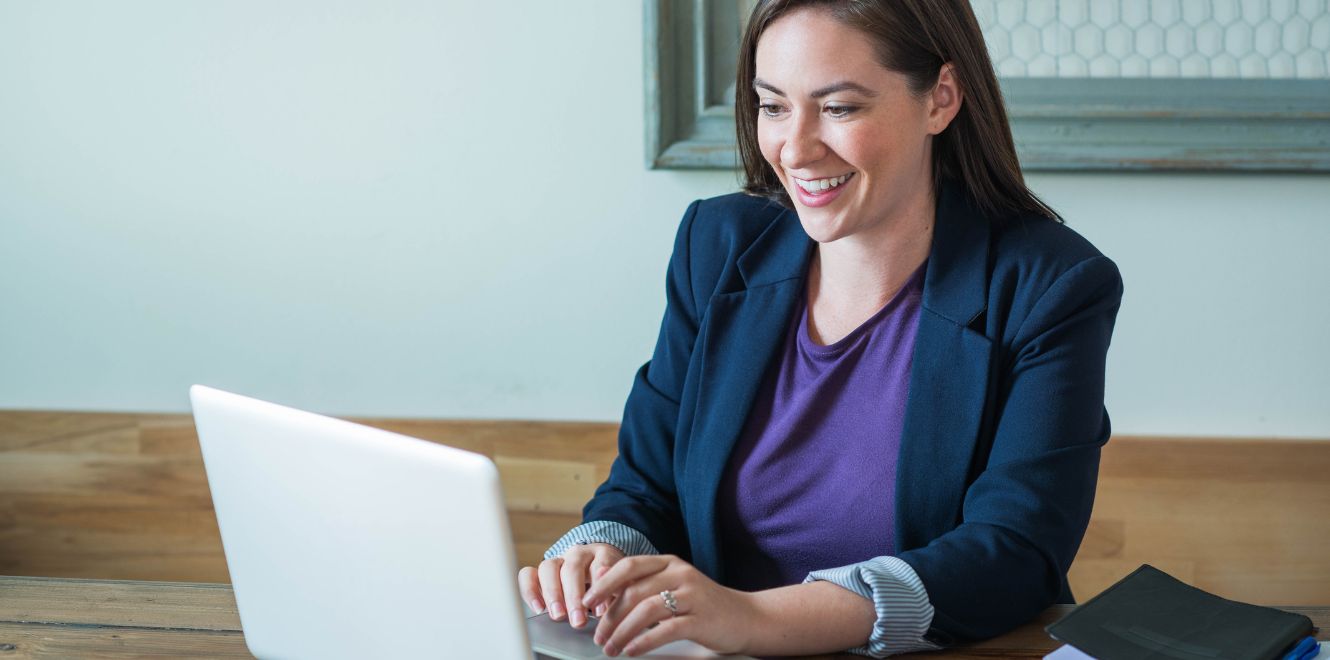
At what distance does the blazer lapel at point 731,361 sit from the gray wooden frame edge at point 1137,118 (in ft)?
1.82

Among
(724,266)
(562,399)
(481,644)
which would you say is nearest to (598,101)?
(562,399)

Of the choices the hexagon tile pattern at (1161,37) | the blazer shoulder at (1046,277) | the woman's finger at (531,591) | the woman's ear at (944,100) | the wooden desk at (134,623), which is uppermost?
the hexagon tile pattern at (1161,37)

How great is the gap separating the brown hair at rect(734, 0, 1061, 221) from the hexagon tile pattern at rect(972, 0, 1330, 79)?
63cm

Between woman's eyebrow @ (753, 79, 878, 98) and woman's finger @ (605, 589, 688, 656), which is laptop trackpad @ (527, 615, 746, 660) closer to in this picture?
woman's finger @ (605, 589, 688, 656)

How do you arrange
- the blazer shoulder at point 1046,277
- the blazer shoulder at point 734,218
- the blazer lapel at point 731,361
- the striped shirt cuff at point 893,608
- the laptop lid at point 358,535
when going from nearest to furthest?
the laptop lid at point 358,535 → the striped shirt cuff at point 893,608 → the blazer shoulder at point 1046,277 → the blazer lapel at point 731,361 → the blazer shoulder at point 734,218

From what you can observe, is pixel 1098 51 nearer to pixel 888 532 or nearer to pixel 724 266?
pixel 724 266

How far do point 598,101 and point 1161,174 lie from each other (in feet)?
3.05

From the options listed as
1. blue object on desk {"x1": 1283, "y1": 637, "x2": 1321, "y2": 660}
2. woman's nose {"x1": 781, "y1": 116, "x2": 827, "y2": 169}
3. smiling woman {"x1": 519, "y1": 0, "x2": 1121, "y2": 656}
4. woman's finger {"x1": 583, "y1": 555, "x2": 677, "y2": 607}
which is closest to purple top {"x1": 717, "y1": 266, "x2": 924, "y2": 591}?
smiling woman {"x1": 519, "y1": 0, "x2": 1121, "y2": 656}

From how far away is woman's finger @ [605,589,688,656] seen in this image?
100 centimetres

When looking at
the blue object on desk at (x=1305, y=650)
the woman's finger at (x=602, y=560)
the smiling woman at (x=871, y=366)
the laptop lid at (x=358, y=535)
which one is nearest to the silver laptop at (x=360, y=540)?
the laptop lid at (x=358, y=535)

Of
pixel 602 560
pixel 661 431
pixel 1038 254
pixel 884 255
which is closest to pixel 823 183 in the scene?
pixel 884 255

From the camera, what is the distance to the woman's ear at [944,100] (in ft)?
4.34

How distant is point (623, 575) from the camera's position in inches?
41.4

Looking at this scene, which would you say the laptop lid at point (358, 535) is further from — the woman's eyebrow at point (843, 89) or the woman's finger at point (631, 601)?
the woman's eyebrow at point (843, 89)
